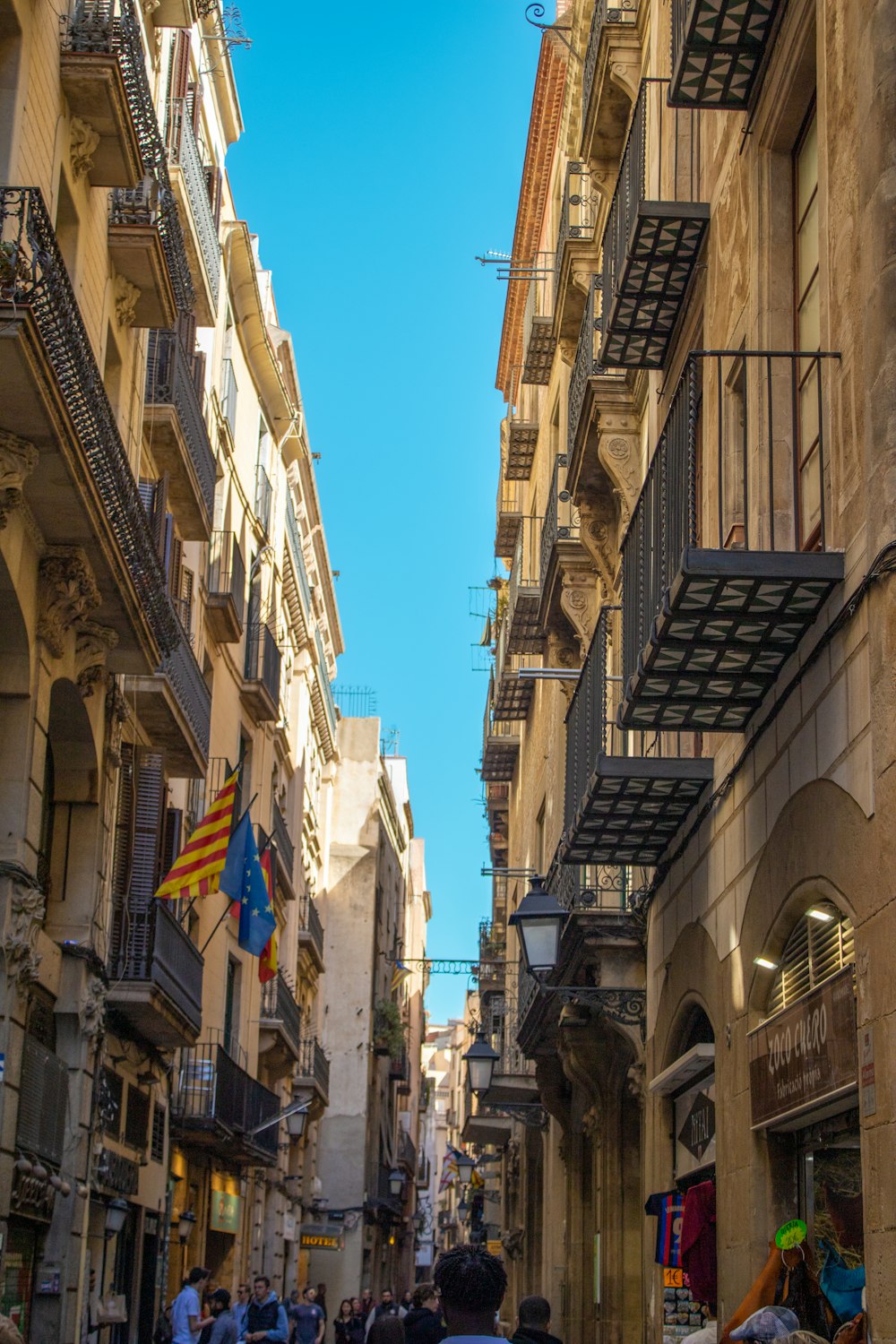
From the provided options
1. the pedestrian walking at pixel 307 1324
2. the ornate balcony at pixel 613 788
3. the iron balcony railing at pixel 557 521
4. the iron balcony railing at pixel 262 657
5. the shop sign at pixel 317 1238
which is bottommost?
the pedestrian walking at pixel 307 1324

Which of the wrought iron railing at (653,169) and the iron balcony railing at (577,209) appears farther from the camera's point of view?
the iron balcony railing at (577,209)

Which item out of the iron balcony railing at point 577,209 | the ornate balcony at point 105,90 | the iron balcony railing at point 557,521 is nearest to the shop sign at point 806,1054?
the ornate balcony at point 105,90

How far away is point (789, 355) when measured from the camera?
9031 mm

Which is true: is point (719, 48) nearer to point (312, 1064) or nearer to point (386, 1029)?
point (312, 1064)

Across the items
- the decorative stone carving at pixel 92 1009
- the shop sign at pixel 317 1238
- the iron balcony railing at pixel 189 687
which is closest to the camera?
the decorative stone carving at pixel 92 1009

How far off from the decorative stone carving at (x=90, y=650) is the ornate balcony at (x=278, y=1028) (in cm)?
1797

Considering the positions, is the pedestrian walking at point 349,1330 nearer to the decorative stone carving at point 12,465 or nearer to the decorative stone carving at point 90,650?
the decorative stone carving at point 90,650

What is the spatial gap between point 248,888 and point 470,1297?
653 inches

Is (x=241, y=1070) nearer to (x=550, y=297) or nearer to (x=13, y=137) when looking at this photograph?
(x=550, y=297)

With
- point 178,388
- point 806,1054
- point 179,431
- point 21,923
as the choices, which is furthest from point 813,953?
point 178,388

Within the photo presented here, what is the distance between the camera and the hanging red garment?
11906mm

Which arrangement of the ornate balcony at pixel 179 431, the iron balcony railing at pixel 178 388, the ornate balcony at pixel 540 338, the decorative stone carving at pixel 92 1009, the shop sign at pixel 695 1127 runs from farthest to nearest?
the ornate balcony at pixel 540 338 → the iron balcony railing at pixel 178 388 → the ornate balcony at pixel 179 431 → the decorative stone carving at pixel 92 1009 → the shop sign at pixel 695 1127

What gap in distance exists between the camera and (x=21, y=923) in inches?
581

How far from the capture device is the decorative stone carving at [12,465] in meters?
13.3
